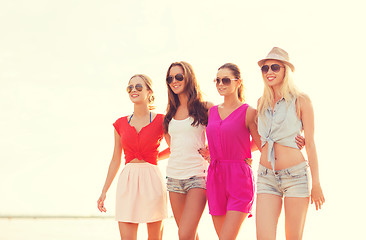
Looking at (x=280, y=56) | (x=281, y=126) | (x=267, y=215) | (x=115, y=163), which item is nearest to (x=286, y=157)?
(x=281, y=126)

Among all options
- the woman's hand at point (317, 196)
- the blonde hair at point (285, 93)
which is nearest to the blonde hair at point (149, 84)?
the blonde hair at point (285, 93)

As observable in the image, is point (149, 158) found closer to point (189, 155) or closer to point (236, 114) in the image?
point (189, 155)

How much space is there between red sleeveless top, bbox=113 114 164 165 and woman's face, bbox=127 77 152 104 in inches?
13.6

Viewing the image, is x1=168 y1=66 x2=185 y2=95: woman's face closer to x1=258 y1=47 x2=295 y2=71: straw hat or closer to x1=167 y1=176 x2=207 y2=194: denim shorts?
x1=167 y1=176 x2=207 y2=194: denim shorts

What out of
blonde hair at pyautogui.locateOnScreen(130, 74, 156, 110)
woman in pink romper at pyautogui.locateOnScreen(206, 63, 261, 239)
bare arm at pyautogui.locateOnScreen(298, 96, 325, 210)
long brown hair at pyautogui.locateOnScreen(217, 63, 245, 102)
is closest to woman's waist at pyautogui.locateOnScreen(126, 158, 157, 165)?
blonde hair at pyautogui.locateOnScreen(130, 74, 156, 110)

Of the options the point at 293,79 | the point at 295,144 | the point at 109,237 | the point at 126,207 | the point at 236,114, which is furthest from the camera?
the point at 109,237

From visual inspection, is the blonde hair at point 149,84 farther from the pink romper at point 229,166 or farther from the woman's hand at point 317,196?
the woman's hand at point 317,196

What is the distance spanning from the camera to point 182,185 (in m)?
5.85

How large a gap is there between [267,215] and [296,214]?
0.31m

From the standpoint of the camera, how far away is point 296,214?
477cm

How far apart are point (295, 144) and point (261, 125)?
498 mm

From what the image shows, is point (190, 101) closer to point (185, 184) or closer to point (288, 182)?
point (185, 184)

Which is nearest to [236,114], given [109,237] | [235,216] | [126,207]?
[235,216]

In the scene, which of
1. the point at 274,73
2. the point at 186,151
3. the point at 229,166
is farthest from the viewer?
the point at 186,151
